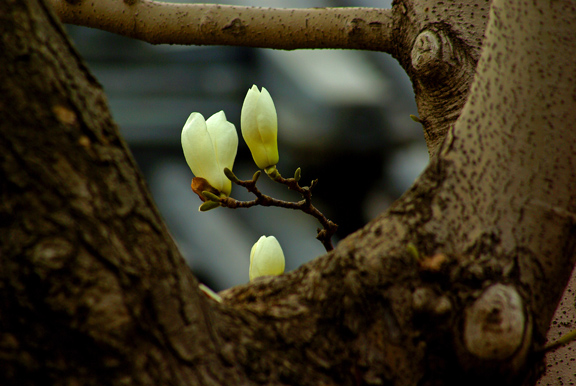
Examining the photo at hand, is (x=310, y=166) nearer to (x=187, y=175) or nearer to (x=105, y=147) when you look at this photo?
(x=187, y=175)

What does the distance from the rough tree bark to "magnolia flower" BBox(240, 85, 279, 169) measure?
293mm

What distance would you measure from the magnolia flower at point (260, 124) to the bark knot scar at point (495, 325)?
396mm

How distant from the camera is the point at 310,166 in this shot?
2.03 m

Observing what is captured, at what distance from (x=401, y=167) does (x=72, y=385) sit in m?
1.82

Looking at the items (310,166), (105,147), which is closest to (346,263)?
(105,147)

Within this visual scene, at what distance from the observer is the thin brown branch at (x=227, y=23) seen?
858 mm

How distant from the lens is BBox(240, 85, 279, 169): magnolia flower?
26.2 inches

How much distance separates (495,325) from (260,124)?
427 millimetres

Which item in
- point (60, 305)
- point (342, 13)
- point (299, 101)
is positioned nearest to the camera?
point (60, 305)

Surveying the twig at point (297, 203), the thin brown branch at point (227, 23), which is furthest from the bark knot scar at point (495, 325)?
the thin brown branch at point (227, 23)

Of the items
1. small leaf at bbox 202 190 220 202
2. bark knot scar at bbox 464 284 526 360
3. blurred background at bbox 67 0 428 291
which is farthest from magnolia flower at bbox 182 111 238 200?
blurred background at bbox 67 0 428 291

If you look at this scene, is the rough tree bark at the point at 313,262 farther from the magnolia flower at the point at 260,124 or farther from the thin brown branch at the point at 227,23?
the thin brown branch at the point at 227,23

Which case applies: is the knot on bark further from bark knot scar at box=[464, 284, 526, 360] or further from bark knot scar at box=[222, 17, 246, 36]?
bark knot scar at box=[464, 284, 526, 360]

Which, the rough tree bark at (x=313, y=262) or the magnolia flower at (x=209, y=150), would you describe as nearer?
the rough tree bark at (x=313, y=262)
